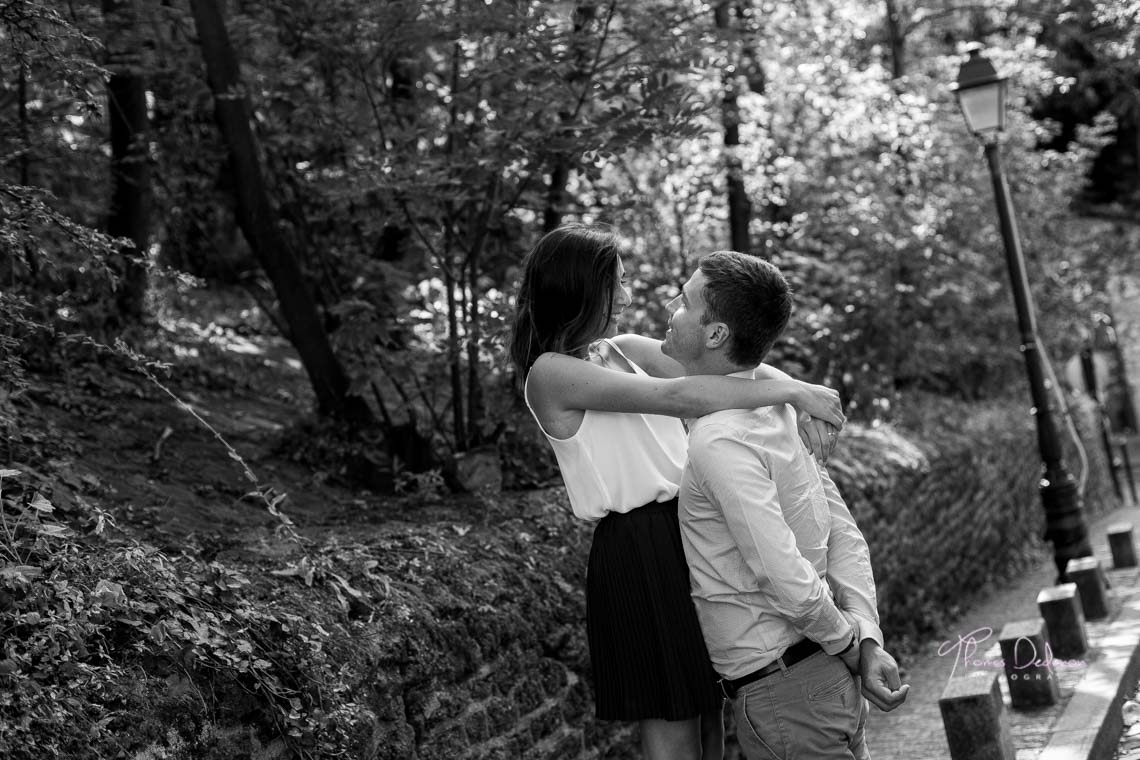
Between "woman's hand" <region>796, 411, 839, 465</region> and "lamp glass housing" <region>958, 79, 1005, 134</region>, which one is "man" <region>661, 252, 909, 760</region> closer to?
"woman's hand" <region>796, 411, 839, 465</region>

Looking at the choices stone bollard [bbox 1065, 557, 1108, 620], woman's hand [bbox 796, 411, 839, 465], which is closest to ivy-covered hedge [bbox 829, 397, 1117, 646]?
stone bollard [bbox 1065, 557, 1108, 620]

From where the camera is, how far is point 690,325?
316cm

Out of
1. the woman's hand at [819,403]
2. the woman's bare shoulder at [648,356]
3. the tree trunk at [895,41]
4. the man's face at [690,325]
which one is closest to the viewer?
the man's face at [690,325]

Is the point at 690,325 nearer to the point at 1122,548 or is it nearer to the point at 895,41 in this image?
the point at 1122,548

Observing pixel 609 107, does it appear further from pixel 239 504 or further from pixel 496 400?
pixel 239 504

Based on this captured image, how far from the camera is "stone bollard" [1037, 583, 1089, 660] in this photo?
23.7 feet

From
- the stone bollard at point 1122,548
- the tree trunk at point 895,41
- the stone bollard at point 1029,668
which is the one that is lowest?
the stone bollard at point 1122,548

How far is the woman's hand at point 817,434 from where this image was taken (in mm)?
3361

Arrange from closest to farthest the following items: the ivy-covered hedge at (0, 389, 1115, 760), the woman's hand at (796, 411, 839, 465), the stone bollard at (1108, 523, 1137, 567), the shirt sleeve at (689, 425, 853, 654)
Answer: the shirt sleeve at (689, 425, 853, 654)
the ivy-covered hedge at (0, 389, 1115, 760)
the woman's hand at (796, 411, 839, 465)
the stone bollard at (1108, 523, 1137, 567)

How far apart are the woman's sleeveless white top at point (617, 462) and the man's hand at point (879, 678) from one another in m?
0.68

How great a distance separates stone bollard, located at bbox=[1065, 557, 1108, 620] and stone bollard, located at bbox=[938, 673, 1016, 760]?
12.8 feet

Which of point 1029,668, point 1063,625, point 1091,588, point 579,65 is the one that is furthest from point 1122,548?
point 579,65

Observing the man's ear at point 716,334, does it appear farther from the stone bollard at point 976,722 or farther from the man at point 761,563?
the stone bollard at point 976,722

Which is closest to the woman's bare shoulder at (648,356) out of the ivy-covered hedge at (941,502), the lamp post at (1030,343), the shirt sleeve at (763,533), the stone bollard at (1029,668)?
the shirt sleeve at (763,533)
